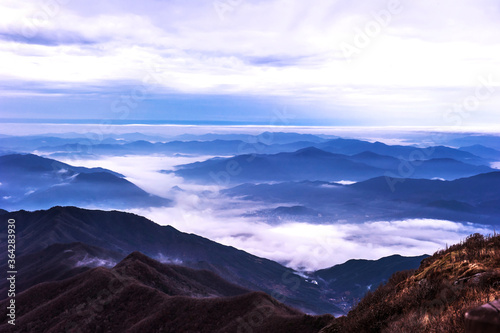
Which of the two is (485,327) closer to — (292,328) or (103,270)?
(292,328)

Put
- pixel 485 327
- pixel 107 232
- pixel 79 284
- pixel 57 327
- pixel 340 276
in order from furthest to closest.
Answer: pixel 340 276, pixel 107 232, pixel 79 284, pixel 57 327, pixel 485 327

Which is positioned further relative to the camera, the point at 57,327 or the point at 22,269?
the point at 22,269

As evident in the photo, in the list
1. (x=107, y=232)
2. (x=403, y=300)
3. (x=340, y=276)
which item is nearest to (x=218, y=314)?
(x=403, y=300)

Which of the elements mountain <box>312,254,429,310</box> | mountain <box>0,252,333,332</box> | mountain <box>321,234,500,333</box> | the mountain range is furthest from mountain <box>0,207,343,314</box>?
mountain <box>321,234,500,333</box>

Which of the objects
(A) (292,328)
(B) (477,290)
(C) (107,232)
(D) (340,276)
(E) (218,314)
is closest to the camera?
(B) (477,290)

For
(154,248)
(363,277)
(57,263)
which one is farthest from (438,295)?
(363,277)

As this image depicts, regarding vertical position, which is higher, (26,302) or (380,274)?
(26,302)

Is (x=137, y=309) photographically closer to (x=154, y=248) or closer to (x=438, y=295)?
(x=438, y=295)
